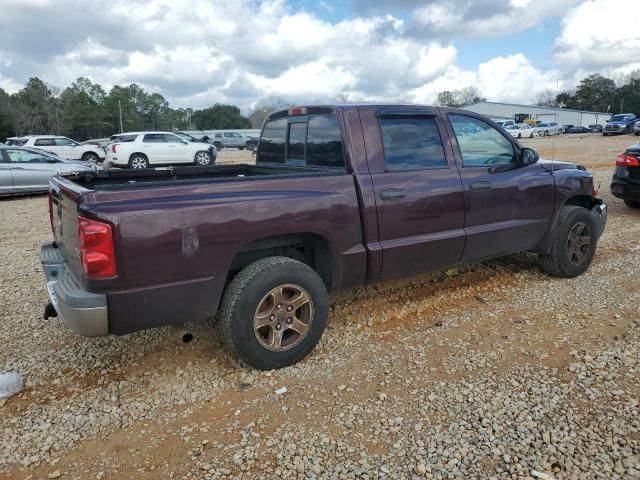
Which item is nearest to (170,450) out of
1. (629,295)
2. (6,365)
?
(6,365)

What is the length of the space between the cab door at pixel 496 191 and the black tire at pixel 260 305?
5.21 ft

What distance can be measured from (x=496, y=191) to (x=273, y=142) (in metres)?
2.10

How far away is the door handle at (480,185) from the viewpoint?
4.17 metres

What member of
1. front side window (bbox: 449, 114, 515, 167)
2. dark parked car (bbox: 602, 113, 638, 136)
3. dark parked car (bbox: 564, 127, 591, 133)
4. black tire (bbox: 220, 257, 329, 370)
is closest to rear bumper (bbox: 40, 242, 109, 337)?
black tire (bbox: 220, 257, 329, 370)

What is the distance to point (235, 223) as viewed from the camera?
3043mm

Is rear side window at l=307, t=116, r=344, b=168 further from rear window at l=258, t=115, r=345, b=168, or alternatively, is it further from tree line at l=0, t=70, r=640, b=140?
tree line at l=0, t=70, r=640, b=140

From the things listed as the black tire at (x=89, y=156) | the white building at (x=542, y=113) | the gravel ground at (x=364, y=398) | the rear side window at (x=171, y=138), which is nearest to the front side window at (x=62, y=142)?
the black tire at (x=89, y=156)

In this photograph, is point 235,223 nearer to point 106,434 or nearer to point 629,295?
point 106,434

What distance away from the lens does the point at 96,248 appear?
106 inches

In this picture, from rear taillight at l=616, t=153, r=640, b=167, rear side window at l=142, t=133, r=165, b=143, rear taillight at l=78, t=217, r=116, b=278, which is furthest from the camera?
rear side window at l=142, t=133, r=165, b=143

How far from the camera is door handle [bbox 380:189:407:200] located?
12.0ft

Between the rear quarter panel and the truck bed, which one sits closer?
the rear quarter panel

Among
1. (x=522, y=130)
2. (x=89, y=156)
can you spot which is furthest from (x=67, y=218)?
(x=522, y=130)

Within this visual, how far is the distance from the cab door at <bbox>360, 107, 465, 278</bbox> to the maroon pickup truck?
1 centimetres
